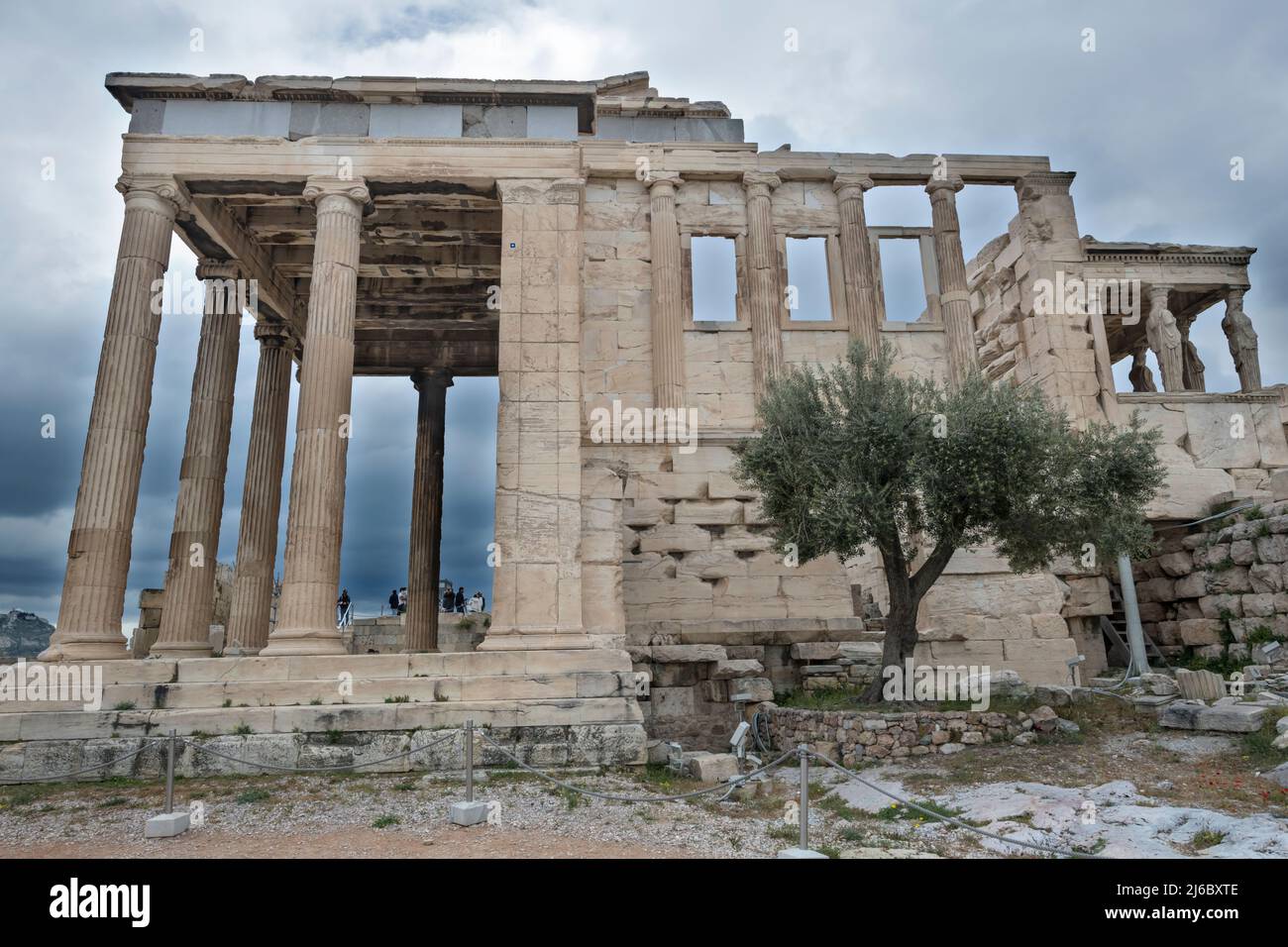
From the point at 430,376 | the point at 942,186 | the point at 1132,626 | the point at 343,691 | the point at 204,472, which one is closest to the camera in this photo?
the point at 343,691

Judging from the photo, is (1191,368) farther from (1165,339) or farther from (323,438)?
(323,438)

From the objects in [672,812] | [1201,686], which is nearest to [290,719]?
[672,812]

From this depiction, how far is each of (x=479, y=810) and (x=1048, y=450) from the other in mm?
9281

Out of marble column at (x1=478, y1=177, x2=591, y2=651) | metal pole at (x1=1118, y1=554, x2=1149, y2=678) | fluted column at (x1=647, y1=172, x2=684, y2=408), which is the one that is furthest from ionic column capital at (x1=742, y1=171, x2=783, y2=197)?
metal pole at (x1=1118, y1=554, x2=1149, y2=678)

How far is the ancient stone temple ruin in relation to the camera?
37.2ft

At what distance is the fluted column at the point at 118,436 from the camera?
39.1ft

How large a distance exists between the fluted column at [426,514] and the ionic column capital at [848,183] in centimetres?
1096

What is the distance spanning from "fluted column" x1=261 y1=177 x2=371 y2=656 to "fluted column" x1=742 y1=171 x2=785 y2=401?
8968 millimetres

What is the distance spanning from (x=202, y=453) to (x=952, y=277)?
16938 millimetres

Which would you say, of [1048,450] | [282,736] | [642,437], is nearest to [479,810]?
[282,736]

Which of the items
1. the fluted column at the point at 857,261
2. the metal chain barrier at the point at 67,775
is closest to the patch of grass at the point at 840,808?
the metal chain barrier at the point at 67,775

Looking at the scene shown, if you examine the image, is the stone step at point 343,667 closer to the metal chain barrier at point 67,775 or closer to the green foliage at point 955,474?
the metal chain barrier at point 67,775

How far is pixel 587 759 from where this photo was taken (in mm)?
10305

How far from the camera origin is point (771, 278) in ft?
62.8
